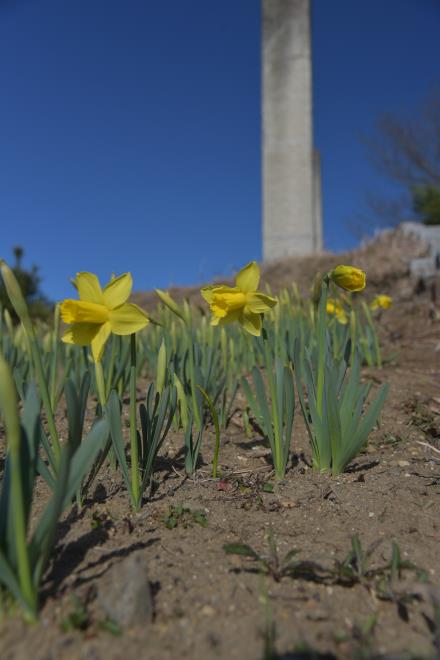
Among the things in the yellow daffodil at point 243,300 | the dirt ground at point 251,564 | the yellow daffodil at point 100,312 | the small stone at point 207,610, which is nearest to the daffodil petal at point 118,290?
the yellow daffodil at point 100,312

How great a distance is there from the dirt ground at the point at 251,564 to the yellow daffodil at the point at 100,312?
0.45 m

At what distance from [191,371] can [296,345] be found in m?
0.59

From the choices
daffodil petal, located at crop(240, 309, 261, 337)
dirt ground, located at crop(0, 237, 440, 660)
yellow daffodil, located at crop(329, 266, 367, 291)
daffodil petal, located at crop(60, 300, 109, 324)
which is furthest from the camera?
daffodil petal, located at crop(240, 309, 261, 337)

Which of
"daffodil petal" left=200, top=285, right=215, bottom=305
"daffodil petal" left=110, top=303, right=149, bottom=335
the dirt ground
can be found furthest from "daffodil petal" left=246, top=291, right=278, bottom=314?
the dirt ground

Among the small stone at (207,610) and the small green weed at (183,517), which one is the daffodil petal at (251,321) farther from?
the small stone at (207,610)

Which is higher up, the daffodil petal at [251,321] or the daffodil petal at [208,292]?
the daffodil petal at [208,292]

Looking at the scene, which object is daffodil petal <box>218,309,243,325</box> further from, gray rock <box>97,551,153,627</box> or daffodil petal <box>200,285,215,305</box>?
gray rock <box>97,551,153,627</box>

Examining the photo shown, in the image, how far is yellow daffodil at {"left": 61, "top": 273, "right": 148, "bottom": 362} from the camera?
3.67 ft

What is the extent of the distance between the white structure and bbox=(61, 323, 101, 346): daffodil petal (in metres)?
9.97

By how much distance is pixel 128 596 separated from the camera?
79 cm

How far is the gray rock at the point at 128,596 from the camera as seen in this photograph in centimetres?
79

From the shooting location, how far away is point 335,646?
777mm

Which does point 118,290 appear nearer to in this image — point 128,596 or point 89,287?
point 89,287

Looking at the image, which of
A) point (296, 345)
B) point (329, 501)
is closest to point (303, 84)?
point (296, 345)
